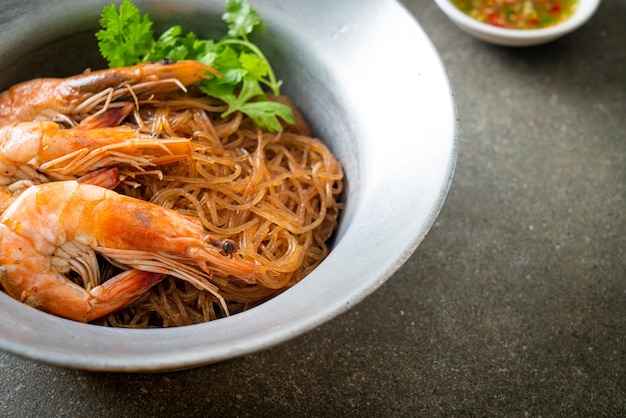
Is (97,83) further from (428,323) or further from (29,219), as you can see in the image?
(428,323)

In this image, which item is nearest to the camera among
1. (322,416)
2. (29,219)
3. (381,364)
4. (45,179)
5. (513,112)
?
(29,219)

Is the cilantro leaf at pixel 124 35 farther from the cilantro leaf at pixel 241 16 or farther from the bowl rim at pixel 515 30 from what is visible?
the bowl rim at pixel 515 30

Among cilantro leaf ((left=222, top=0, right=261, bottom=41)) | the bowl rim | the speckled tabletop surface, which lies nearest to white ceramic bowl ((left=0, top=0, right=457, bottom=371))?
cilantro leaf ((left=222, top=0, right=261, bottom=41))

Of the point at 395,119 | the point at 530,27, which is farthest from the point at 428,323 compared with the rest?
Result: the point at 530,27

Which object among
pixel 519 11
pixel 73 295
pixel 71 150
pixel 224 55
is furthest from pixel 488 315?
pixel 519 11

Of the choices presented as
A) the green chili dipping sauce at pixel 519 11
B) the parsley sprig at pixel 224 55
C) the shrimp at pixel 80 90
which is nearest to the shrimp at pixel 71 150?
the shrimp at pixel 80 90

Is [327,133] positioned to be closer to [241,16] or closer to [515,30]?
[241,16]
